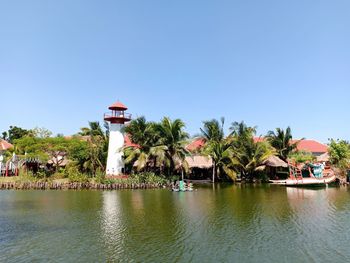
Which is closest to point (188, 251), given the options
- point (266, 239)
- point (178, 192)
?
point (266, 239)

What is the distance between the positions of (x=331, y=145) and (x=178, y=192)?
831 inches

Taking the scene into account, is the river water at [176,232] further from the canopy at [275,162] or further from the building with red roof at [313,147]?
the building with red roof at [313,147]

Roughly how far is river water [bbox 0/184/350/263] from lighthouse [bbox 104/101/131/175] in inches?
542

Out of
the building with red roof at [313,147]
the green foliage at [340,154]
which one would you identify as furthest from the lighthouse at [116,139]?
the building with red roof at [313,147]

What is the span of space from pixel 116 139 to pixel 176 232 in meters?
22.9

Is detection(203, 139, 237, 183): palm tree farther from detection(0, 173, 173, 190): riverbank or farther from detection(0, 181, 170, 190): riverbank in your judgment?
detection(0, 181, 170, 190): riverbank

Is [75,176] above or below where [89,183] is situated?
above

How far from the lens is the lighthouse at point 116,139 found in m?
33.9

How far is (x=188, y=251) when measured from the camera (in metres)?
10.4

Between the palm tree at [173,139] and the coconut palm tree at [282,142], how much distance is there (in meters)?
14.0

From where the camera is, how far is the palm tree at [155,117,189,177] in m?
33.7

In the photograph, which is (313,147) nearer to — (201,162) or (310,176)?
(310,176)

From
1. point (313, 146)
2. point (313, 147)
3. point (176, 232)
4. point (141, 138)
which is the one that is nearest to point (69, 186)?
point (141, 138)

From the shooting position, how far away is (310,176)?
34031 millimetres
